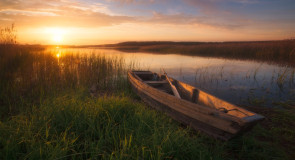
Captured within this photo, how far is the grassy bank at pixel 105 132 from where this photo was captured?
241cm

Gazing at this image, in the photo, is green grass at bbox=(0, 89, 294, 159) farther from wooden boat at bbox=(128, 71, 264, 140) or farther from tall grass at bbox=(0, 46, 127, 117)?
tall grass at bbox=(0, 46, 127, 117)

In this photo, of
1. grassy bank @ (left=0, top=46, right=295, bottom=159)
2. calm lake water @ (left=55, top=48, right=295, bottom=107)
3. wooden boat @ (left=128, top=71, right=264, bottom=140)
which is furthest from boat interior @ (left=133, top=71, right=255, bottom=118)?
calm lake water @ (left=55, top=48, right=295, bottom=107)

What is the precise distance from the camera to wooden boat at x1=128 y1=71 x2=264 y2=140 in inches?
121

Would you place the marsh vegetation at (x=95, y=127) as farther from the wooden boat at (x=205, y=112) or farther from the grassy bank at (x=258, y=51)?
the grassy bank at (x=258, y=51)

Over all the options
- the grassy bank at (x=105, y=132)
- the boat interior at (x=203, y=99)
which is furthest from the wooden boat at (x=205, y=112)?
the grassy bank at (x=105, y=132)

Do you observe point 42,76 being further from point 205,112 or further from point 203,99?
point 205,112

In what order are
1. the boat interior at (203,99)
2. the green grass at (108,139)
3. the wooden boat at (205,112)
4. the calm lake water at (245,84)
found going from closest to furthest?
the green grass at (108,139), the wooden boat at (205,112), the boat interior at (203,99), the calm lake water at (245,84)

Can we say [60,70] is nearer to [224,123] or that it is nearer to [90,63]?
[90,63]

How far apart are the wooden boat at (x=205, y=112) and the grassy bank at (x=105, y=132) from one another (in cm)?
26

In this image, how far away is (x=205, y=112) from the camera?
3.52 meters

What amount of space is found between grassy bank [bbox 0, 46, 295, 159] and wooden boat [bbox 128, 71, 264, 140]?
0.26m

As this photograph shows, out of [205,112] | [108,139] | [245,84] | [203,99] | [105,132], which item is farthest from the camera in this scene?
[245,84]

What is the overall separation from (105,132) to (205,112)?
6.79 ft

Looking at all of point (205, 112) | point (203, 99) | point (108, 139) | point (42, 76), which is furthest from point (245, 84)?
point (42, 76)
